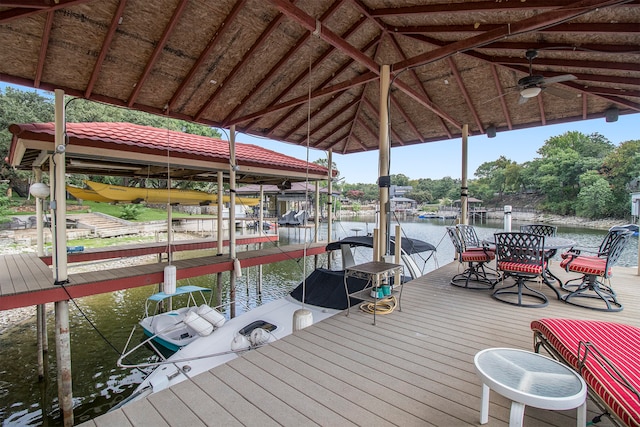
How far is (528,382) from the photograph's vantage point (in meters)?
1.36

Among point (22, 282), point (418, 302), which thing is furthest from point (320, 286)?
point (22, 282)

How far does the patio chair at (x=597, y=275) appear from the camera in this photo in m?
3.39

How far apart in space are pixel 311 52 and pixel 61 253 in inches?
201

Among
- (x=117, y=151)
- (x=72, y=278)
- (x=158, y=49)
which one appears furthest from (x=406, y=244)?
(x=72, y=278)

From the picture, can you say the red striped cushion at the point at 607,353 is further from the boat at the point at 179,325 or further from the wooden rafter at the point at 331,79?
the wooden rafter at the point at 331,79

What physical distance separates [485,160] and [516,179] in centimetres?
2131

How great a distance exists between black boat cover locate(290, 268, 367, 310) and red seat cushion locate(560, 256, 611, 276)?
2.80 meters

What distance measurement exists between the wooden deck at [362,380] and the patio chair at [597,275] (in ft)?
0.86

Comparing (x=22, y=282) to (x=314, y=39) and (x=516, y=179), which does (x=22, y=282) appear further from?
(x=516, y=179)

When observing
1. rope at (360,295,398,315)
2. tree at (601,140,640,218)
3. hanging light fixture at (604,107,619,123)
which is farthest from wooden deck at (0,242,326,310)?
tree at (601,140,640,218)

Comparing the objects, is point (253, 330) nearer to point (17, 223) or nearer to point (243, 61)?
point (243, 61)

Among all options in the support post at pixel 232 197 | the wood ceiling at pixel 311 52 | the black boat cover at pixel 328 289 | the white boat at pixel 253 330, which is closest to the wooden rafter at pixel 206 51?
the wood ceiling at pixel 311 52

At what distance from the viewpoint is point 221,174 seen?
7.49 meters

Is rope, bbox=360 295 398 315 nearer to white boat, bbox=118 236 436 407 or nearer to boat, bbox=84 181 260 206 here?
white boat, bbox=118 236 436 407
